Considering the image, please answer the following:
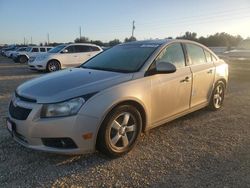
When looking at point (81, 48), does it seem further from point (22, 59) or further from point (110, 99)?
point (110, 99)

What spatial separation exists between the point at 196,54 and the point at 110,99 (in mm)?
2679

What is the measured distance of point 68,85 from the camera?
4215mm

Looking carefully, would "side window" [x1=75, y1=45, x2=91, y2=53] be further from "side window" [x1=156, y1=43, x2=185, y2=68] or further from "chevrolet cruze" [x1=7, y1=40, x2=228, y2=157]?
Result: "side window" [x1=156, y1=43, x2=185, y2=68]

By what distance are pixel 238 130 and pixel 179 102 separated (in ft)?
4.01

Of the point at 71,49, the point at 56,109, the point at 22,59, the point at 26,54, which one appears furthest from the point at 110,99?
the point at 26,54

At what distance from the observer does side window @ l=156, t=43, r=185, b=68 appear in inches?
205

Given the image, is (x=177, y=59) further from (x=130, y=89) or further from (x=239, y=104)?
(x=239, y=104)

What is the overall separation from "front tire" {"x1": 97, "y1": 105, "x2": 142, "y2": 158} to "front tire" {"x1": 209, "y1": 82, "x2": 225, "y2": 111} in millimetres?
2655

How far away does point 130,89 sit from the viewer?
439 cm

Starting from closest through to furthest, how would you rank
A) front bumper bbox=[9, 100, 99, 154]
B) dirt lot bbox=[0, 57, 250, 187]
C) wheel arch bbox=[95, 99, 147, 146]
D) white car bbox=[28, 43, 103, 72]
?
dirt lot bbox=[0, 57, 250, 187], front bumper bbox=[9, 100, 99, 154], wheel arch bbox=[95, 99, 147, 146], white car bbox=[28, 43, 103, 72]

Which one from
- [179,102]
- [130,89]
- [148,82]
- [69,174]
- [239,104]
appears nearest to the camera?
[69,174]

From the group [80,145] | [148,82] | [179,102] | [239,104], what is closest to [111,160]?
[80,145]

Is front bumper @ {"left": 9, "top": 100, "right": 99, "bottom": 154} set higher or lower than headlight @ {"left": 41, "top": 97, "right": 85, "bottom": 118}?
lower

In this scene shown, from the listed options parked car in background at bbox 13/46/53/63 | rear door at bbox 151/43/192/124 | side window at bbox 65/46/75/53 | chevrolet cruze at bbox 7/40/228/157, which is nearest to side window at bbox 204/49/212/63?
chevrolet cruze at bbox 7/40/228/157
